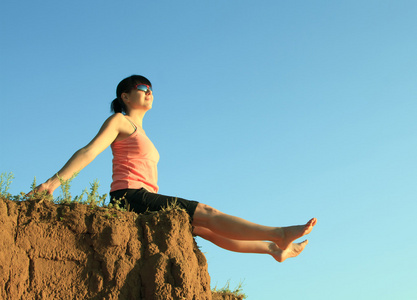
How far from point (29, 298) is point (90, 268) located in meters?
0.56

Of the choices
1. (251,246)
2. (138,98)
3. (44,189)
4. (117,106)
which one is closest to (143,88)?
(138,98)

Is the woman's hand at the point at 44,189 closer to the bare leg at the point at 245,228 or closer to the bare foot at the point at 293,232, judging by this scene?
the bare leg at the point at 245,228

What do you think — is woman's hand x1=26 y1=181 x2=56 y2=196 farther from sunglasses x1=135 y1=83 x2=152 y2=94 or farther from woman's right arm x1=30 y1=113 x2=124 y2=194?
sunglasses x1=135 y1=83 x2=152 y2=94

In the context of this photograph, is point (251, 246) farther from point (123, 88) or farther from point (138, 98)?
point (123, 88)

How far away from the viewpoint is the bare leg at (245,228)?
19.0 ft

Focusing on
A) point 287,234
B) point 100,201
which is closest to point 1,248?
point 100,201

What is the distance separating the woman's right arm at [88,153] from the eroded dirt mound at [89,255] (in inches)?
13.9

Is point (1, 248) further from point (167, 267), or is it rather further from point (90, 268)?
point (167, 267)

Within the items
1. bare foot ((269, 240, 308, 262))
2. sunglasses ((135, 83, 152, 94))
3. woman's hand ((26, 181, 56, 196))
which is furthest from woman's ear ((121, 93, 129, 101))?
A: bare foot ((269, 240, 308, 262))

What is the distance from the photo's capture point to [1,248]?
4688mm

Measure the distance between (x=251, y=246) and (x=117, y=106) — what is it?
2348 millimetres

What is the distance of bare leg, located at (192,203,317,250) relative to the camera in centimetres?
578

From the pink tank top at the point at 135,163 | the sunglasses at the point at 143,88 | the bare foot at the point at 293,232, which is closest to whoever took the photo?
the bare foot at the point at 293,232

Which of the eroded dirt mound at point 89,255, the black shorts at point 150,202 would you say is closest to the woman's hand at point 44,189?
the eroded dirt mound at point 89,255
